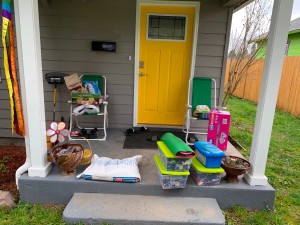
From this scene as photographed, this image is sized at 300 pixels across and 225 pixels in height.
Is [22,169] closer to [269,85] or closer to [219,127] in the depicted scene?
[219,127]

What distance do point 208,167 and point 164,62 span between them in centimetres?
202

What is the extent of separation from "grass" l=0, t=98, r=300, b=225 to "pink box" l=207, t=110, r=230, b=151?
2.49 feet

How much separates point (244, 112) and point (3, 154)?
592 centimetres

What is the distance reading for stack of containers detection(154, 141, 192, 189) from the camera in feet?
6.68

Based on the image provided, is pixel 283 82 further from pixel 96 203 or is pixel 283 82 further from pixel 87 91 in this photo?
pixel 96 203

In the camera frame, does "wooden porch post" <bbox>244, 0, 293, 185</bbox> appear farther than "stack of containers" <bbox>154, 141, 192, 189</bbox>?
No

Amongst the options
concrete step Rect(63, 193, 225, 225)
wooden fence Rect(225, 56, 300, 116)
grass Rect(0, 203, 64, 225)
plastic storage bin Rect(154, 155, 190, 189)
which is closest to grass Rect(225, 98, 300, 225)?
concrete step Rect(63, 193, 225, 225)

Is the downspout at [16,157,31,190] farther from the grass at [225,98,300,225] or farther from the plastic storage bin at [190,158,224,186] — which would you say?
the grass at [225,98,300,225]

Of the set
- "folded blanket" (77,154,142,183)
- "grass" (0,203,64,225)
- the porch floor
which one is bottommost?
"grass" (0,203,64,225)

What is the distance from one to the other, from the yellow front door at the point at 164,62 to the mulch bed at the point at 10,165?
5.99ft

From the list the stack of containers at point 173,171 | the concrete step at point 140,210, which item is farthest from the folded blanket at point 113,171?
the stack of containers at point 173,171

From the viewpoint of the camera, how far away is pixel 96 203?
2043mm

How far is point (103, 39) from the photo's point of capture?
11.3ft

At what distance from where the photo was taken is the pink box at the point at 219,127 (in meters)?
2.78
